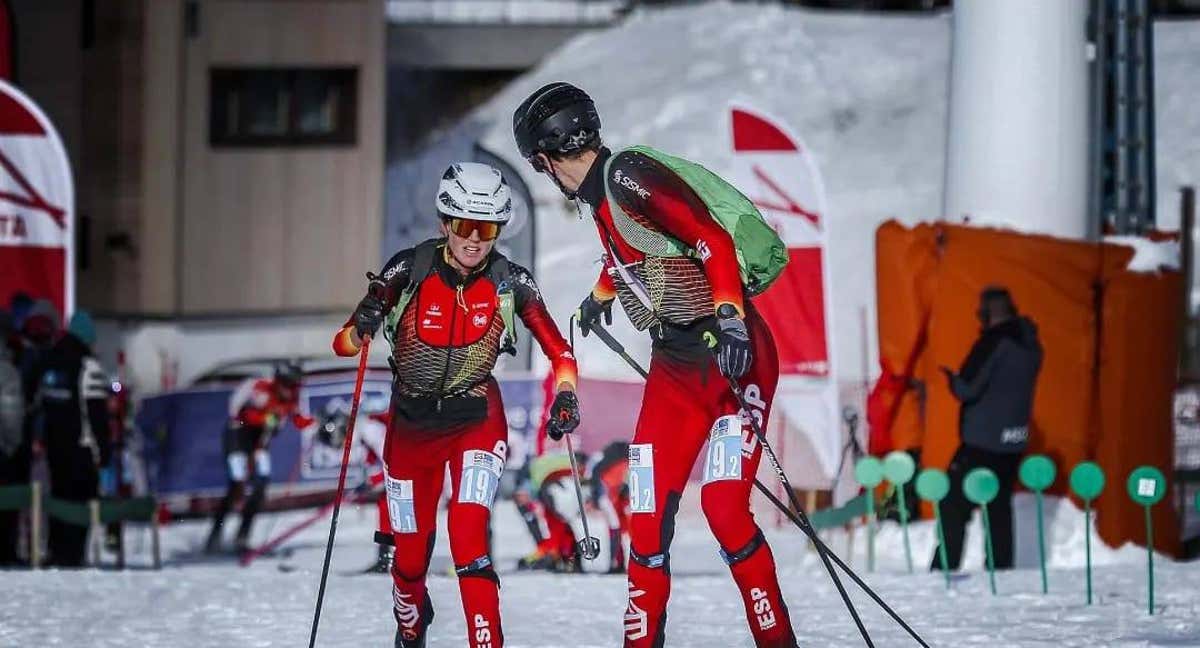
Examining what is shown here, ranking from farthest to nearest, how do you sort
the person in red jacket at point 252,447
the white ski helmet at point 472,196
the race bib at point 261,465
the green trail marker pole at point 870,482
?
1. the race bib at point 261,465
2. the person in red jacket at point 252,447
3. the green trail marker pole at point 870,482
4. the white ski helmet at point 472,196

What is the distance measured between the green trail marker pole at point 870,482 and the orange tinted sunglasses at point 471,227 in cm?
419

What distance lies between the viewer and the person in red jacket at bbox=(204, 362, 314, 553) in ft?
51.1

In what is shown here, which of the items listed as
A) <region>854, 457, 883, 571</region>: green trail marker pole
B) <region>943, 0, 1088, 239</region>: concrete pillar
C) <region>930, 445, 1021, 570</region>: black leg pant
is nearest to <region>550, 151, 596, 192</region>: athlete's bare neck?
<region>854, 457, 883, 571</region>: green trail marker pole

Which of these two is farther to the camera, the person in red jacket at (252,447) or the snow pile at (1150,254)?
the person in red jacket at (252,447)

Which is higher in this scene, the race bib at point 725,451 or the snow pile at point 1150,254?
the snow pile at point 1150,254

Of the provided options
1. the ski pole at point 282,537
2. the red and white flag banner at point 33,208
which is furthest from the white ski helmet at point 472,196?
the ski pole at point 282,537

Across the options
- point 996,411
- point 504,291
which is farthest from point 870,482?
point 504,291

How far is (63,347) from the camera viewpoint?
44.3ft

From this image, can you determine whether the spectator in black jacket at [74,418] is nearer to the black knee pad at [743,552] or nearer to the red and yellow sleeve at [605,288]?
the red and yellow sleeve at [605,288]

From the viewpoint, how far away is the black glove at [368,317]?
7.28 m

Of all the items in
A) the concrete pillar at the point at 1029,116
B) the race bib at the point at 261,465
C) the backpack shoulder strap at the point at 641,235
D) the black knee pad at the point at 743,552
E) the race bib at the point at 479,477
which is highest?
the concrete pillar at the point at 1029,116

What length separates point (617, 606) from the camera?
9945 millimetres

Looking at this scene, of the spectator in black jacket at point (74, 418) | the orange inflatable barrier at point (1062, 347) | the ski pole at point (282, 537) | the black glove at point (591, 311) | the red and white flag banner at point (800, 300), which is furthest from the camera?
the ski pole at point (282, 537)

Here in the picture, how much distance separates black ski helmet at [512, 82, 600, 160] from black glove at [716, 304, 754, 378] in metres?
0.84
